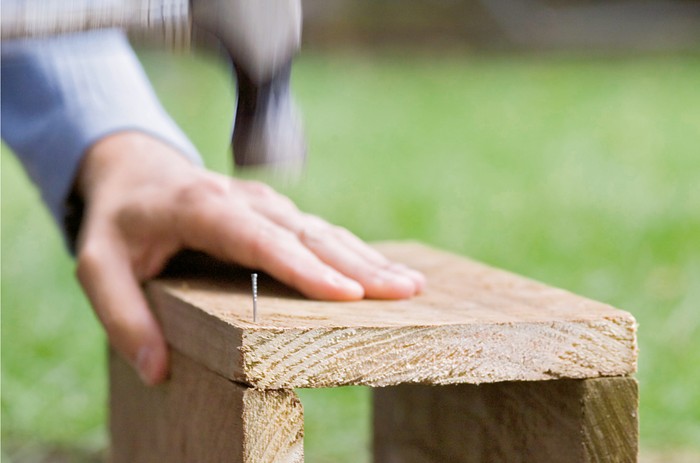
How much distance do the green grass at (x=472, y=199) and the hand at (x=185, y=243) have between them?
2.72 feet

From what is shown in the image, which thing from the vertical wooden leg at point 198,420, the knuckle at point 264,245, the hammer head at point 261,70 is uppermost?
the hammer head at point 261,70

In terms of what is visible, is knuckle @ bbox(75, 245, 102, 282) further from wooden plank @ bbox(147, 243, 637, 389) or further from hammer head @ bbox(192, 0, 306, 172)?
hammer head @ bbox(192, 0, 306, 172)

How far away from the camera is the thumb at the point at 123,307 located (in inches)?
58.9

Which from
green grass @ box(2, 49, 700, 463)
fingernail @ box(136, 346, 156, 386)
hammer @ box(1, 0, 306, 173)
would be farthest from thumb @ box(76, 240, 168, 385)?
green grass @ box(2, 49, 700, 463)

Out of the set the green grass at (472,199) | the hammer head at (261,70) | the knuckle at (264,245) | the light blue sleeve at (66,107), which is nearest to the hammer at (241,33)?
the hammer head at (261,70)

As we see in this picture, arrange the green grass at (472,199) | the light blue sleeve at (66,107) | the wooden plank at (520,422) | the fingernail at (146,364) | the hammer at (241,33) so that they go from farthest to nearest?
1. the green grass at (472,199)
2. the light blue sleeve at (66,107)
3. the fingernail at (146,364)
4. the wooden plank at (520,422)
5. the hammer at (241,33)

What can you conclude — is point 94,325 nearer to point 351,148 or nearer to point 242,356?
point 242,356

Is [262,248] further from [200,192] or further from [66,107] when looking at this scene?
[66,107]

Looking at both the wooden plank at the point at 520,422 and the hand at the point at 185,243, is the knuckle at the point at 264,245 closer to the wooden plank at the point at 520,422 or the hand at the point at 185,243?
the hand at the point at 185,243

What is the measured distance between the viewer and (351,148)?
18.4 ft

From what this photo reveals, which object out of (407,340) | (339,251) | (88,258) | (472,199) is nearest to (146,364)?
(88,258)

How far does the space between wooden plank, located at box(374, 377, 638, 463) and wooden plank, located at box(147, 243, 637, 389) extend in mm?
42

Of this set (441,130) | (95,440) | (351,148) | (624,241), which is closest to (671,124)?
(441,130)

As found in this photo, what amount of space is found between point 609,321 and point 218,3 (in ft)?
1.90
